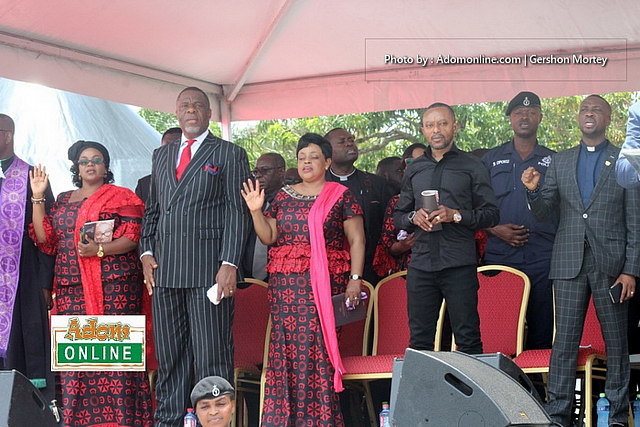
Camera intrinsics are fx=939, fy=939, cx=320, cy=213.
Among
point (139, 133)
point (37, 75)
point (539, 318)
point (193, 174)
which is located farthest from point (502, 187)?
point (139, 133)

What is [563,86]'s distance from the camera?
635 centimetres

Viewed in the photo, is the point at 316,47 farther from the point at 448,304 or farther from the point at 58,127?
the point at 58,127

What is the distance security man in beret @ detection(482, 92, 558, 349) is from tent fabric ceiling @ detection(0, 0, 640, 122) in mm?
639

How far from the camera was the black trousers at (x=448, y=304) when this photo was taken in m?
4.86

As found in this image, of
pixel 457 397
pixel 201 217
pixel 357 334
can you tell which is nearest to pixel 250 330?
pixel 357 334

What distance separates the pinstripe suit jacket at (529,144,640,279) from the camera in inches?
185

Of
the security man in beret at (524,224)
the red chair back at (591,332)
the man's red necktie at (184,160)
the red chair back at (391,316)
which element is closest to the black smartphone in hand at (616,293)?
the red chair back at (591,332)

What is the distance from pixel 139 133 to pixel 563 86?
5784 millimetres

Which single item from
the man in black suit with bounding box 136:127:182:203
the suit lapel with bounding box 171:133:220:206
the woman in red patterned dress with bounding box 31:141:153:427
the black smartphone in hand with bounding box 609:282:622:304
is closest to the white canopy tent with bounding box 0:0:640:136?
the man in black suit with bounding box 136:127:182:203

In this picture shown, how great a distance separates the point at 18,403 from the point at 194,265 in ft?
6.49

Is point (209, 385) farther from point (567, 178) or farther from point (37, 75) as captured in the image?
point (37, 75)

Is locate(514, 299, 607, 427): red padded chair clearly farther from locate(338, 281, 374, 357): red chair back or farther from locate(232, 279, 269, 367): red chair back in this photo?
locate(232, 279, 269, 367): red chair back

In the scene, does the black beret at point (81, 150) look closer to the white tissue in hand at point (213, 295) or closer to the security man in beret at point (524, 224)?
the white tissue in hand at point (213, 295)

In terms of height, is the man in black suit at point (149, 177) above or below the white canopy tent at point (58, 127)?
below
